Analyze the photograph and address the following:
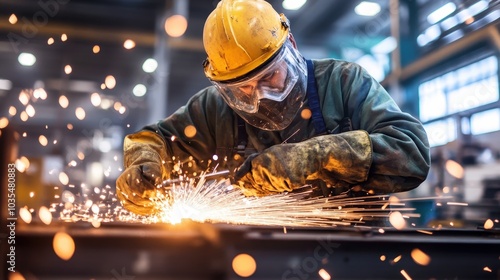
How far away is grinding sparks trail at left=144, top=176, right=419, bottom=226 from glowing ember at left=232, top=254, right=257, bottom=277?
647 millimetres

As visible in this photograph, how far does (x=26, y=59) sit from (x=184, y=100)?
357cm

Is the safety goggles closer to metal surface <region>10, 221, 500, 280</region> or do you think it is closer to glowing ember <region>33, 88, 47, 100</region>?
metal surface <region>10, 221, 500, 280</region>

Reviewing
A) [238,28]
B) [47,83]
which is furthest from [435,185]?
[47,83]

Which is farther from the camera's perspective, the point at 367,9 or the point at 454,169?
the point at 367,9

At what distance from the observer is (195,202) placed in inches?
94.7

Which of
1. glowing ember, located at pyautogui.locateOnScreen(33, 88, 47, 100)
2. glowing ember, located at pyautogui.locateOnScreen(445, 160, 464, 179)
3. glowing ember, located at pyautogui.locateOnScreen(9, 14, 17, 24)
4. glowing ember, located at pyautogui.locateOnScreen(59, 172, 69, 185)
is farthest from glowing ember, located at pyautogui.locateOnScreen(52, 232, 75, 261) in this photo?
glowing ember, located at pyautogui.locateOnScreen(33, 88, 47, 100)

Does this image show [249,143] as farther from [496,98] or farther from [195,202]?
[496,98]

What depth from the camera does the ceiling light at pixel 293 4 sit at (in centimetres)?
542

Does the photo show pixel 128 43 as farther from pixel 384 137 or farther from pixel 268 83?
pixel 384 137

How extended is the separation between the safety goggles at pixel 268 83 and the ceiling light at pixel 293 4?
11.1ft

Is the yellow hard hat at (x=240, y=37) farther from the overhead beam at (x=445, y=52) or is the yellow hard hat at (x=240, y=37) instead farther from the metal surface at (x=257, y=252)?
the overhead beam at (x=445, y=52)

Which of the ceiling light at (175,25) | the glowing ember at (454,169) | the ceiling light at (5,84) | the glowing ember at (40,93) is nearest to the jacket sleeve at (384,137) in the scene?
the glowing ember at (454,169)

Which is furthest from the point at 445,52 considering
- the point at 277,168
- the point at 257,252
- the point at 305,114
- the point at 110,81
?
the point at 110,81

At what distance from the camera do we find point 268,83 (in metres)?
2.12
